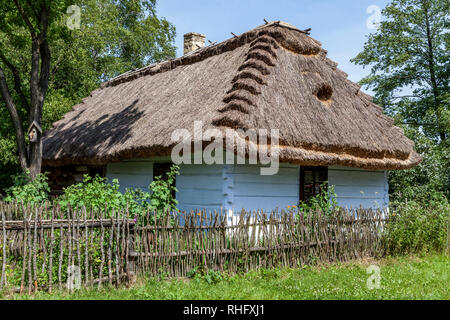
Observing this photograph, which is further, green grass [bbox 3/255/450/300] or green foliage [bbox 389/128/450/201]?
green foliage [bbox 389/128/450/201]

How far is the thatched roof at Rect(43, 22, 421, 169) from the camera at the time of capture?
7.29 m

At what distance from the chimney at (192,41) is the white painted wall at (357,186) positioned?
21.8 ft

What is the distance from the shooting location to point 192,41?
1321 centimetres

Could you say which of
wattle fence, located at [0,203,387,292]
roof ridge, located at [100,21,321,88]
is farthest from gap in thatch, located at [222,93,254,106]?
roof ridge, located at [100,21,321,88]

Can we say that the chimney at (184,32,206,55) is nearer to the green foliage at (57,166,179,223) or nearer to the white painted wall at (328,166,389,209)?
the white painted wall at (328,166,389,209)

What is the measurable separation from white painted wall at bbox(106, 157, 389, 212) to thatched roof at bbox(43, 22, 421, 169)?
74cm

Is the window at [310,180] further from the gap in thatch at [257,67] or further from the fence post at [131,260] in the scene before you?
the fence post at [131,260]

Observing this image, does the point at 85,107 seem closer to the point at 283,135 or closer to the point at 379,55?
the point at 283,135

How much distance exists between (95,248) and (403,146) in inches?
282

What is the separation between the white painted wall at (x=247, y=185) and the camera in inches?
281

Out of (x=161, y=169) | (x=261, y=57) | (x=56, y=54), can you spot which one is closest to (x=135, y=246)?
(x=161, y=169)

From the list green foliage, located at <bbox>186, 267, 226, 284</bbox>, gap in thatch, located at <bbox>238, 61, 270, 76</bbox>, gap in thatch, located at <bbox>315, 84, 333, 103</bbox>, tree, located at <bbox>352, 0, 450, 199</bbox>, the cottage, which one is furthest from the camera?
tree, located at <bbox>352, 0, 450, 199</bbox>

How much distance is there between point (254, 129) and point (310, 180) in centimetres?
243

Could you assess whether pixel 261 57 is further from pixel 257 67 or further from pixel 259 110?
pixel 259 110
